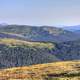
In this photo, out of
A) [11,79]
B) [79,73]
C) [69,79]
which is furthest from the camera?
[79,73]

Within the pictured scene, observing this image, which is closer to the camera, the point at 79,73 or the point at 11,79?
the point at 11,79

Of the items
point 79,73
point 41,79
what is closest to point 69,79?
point 41,79

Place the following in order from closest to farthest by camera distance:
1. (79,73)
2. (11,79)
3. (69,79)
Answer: (69,79)
(11,79)
(79,73)

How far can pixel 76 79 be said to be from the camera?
78.9 metres

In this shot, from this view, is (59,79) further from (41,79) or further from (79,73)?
(79,73)

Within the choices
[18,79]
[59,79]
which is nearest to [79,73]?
Answer: [59,79]

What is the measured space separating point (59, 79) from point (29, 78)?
29.5 feet

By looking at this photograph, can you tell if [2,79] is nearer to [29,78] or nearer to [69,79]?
[29,78]

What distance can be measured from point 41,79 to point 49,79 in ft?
8.11

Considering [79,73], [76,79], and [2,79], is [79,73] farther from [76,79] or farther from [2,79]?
[2,79]

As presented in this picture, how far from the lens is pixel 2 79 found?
277ft

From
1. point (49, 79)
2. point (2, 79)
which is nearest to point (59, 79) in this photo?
point (49, 79)

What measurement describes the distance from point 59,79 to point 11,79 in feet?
44.9

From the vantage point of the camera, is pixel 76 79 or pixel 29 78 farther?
pixel 29 78
